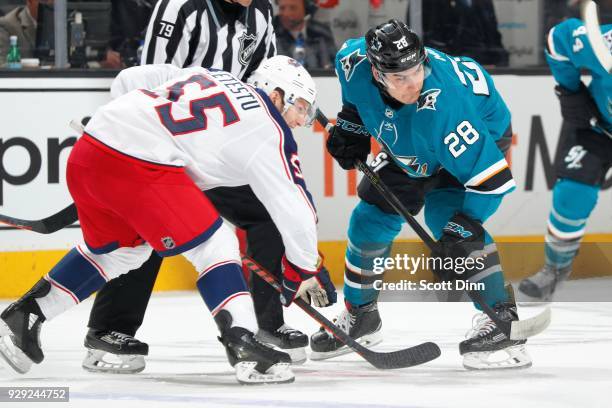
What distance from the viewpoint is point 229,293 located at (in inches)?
117

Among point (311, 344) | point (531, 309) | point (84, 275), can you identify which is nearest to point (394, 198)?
point (311, 344)

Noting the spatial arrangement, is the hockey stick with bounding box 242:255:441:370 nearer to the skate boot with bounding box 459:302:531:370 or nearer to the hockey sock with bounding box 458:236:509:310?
the skate boot with bounding box 459:302:531:370

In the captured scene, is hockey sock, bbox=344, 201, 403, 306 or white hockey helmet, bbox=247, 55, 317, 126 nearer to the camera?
white hockey helmet, bbox=247, 55, 317, 126

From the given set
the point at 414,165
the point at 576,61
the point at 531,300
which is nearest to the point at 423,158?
the point at 414,165

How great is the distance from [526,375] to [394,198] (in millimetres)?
611

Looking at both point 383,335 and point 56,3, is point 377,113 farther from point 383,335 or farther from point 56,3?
point 56,3

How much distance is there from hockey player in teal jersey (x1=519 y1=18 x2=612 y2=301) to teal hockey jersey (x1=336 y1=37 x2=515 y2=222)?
1.41 m

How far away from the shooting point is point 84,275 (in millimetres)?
3227

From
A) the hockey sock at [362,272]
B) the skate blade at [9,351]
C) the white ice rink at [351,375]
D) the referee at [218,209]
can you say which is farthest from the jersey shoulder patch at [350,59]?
the skate blade at [9,351]

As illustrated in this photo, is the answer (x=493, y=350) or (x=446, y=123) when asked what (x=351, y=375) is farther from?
(x=446, y=123)

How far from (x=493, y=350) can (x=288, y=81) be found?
34.3 inches

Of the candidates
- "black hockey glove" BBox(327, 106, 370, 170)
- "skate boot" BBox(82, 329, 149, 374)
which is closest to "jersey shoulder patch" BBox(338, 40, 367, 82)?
"black hockey glove" BBox(327, 106, 370, 170)

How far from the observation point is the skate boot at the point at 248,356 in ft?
9.70

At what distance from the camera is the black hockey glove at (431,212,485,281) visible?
326 centimetres
